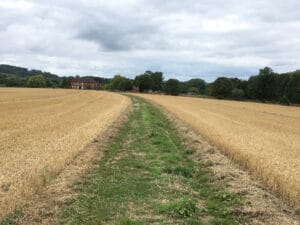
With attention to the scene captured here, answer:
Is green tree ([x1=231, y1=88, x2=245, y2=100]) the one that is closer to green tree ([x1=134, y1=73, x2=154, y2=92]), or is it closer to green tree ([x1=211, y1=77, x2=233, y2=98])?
green tree ([x1=211, y1=77, x2=233, y2=98])

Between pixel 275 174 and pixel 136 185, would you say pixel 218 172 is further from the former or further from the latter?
pixel 136 185

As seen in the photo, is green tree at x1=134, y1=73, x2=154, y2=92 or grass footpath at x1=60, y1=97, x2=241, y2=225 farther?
green tree at x1=134, y1=73, x2=154, y2=92

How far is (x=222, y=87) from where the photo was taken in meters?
145

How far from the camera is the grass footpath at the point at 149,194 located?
29.0 ft

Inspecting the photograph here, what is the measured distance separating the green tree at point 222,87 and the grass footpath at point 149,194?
12968 centimetres

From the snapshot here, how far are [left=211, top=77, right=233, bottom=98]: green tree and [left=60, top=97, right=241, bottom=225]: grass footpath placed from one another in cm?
12968

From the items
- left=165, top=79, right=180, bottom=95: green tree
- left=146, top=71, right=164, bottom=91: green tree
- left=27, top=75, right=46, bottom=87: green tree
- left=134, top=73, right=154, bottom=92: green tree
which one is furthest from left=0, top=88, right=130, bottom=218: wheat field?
left=146, top=71, right=164, bottom=91: green tree

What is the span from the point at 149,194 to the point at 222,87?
136873 mm

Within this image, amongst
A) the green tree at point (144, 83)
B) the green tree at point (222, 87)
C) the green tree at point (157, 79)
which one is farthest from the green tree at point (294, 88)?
the green tree at point (157, 79)

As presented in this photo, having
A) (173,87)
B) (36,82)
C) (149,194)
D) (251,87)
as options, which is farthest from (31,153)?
(36,82)

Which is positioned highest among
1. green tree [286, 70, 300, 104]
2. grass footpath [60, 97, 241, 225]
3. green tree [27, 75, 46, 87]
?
green tree [286, 70, 300, 104]

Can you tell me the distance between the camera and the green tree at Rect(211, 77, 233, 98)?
145 m

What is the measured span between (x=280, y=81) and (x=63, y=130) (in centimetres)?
11606

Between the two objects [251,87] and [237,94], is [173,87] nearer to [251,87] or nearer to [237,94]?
[237,94]
